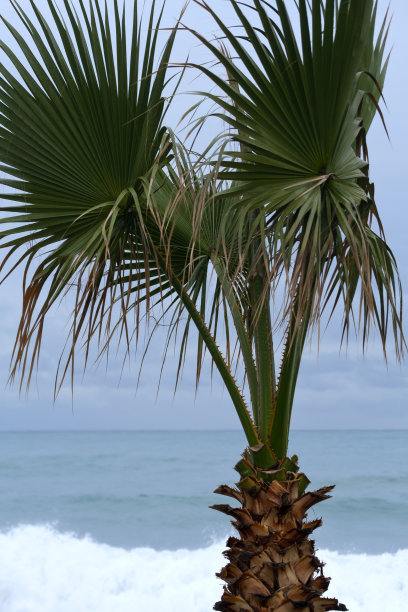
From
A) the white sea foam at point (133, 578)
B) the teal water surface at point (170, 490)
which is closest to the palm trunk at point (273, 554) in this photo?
the white sea foam at point (133, 578)

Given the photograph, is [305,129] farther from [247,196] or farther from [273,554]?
[273,554]

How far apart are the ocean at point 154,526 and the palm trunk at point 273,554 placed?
514cm

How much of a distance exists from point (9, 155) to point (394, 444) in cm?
3259

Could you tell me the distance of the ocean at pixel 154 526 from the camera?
12.8m

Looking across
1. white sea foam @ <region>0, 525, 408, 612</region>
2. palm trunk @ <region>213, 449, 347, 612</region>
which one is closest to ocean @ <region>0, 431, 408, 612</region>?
white sea foam @ <region>0, 525, 408, 612</region>

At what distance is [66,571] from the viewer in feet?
45.5

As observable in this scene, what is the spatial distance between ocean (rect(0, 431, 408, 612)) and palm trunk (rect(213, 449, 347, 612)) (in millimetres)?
5144

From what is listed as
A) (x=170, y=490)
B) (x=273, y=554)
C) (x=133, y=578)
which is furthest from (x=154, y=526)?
(x=273, y=554)

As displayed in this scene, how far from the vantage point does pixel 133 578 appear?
14.4 metres

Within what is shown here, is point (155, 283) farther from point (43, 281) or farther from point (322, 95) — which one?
point (322, 95)

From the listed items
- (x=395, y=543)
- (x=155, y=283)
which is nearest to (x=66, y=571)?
(x=395, y=543)

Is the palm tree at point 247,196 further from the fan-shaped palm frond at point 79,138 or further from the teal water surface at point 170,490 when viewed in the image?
the teal water surface at point 170,490

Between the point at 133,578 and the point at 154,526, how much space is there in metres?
4.51

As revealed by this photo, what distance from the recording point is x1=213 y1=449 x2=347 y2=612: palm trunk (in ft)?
9.80
